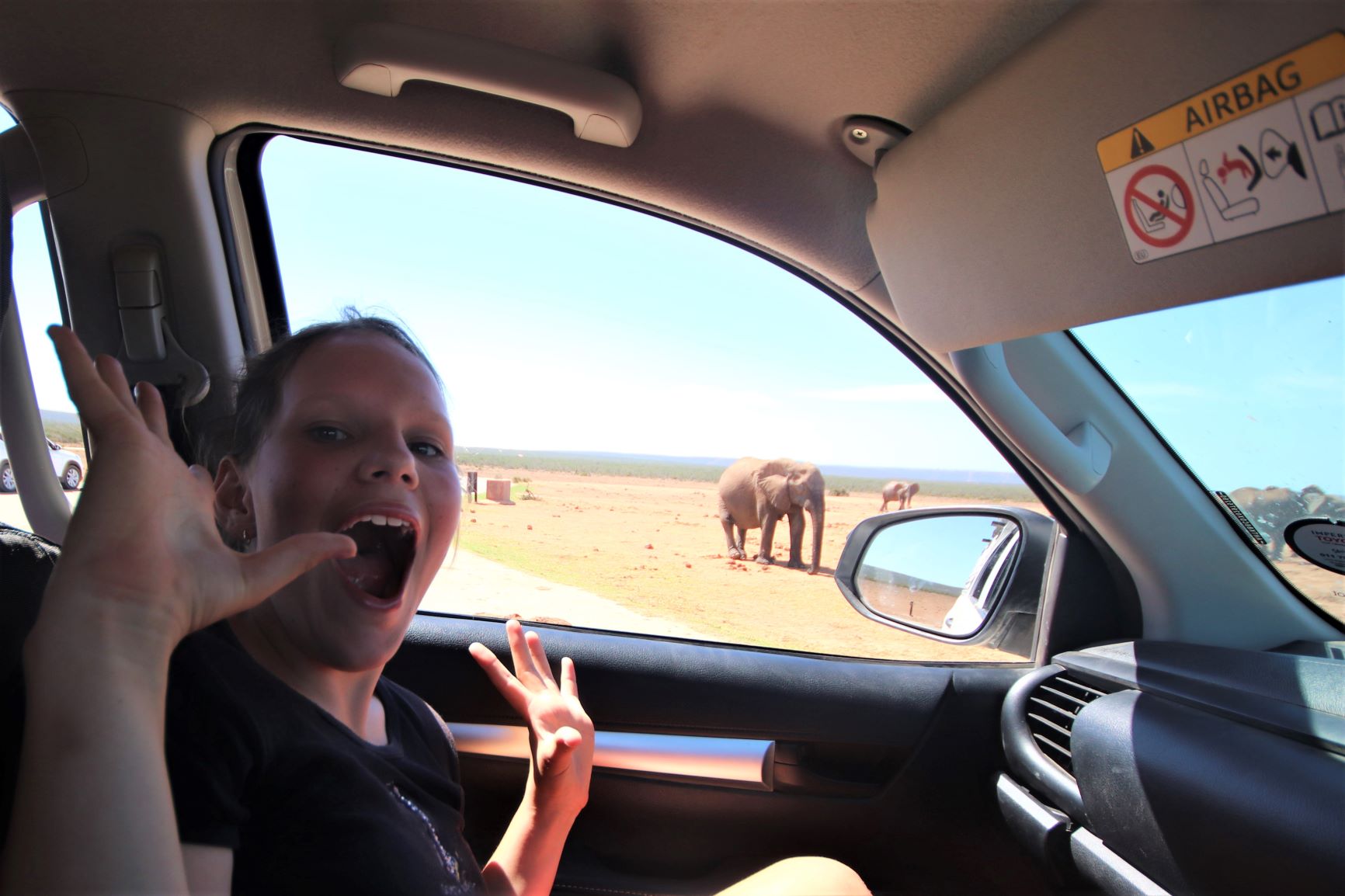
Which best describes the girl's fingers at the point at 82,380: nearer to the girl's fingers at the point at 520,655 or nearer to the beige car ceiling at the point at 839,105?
the beige car ceiling at the point at 839,105

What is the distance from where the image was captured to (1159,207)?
134cm

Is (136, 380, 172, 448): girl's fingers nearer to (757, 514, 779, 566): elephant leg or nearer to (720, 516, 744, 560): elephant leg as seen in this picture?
(757, 514, 779, 566): elephant leg

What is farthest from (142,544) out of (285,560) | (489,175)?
(489,175)

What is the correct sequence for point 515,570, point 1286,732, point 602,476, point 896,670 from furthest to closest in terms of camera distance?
point 602,476 < point 515,570 < point 896,670 < point 1286,732

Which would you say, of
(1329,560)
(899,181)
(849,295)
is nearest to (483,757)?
(849,295)

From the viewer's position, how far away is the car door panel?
99.9 inches

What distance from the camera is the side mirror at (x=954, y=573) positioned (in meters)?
2.66

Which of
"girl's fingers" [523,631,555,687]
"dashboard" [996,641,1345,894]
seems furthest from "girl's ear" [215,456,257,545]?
"dashboard" [996,641,1345,894]

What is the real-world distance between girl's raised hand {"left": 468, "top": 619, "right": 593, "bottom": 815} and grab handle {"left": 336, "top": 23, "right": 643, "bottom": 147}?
4.26 feet

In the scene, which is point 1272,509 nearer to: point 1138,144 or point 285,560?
point 1138,144

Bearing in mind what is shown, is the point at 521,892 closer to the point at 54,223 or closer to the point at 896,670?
the point at 896,670

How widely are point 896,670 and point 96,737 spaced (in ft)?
7.75

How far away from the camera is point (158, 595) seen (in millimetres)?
876

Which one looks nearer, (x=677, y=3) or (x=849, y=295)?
(x=677, y=3)
